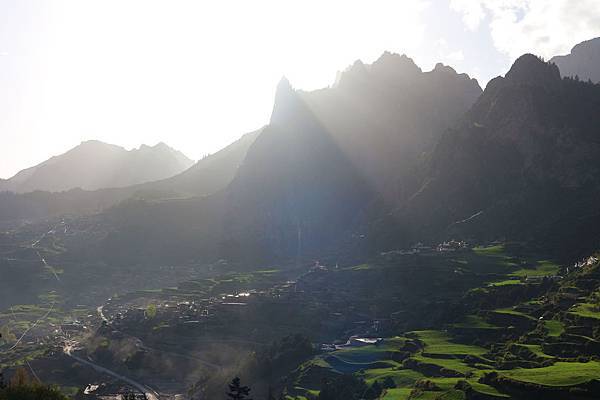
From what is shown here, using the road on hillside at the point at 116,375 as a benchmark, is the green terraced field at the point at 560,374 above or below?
above

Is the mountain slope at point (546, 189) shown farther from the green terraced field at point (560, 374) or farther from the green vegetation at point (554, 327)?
the green terraced field at point (560, 374)

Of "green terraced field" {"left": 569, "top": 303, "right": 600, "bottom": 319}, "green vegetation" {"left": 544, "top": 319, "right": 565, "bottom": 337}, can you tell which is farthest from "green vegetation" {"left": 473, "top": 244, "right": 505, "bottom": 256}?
"green vegetation" {"left": 544, "top": 319, "right": 565, "bottom": 337}

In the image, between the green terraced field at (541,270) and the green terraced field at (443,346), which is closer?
the green terraced field at (443,346)

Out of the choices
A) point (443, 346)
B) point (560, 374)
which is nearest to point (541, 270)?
point (443, 346)

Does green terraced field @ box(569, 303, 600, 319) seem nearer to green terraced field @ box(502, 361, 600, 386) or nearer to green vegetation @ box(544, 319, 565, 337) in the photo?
green vegetation @ box(544, 319, 565, 337)

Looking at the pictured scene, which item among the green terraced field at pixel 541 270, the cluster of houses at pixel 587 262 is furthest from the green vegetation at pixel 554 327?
the green terraced field at pixel 541 270

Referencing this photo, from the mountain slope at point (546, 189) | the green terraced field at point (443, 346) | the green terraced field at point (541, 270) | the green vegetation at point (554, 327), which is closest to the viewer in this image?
the green vegetation at point (554, 327)

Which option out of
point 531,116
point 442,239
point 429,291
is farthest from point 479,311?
point 531,116

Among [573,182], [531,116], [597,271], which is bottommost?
[597,271]

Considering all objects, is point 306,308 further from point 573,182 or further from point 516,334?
point 573,182
